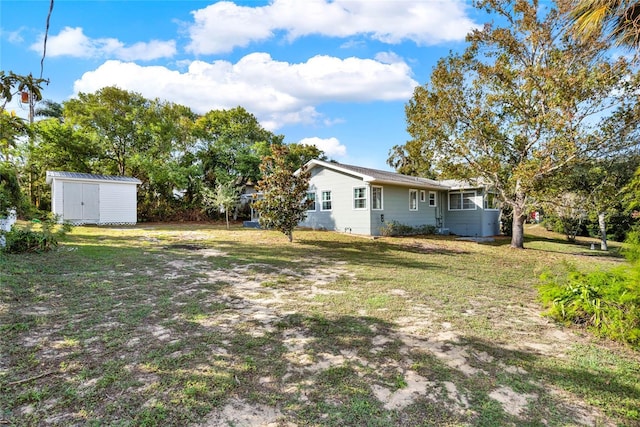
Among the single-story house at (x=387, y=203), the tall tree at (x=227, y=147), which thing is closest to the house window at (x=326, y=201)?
the single-story house at (x=387, y=203)

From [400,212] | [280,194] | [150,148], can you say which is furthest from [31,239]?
[150,148]

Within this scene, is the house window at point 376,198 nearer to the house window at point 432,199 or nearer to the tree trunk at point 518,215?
the house window at point 432,199

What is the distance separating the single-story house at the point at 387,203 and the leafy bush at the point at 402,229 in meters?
0.20

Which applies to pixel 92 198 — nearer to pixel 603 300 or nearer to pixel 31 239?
pixel 31 239

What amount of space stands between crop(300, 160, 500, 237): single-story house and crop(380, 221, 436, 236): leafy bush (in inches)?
7.9

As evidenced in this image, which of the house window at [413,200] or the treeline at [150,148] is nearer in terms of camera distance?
the house window at [413,200]

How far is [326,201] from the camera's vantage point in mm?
17453

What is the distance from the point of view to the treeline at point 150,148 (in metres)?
21.2

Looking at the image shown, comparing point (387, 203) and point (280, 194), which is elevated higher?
point (280, 194)

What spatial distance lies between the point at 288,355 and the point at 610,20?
685 cm

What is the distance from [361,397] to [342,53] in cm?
1202

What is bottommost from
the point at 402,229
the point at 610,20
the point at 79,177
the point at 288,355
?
the point at 288,355

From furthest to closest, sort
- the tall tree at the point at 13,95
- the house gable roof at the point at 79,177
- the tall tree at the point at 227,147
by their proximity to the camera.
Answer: the tall tree at the point at 227,147 < the house gable roof at the point at 79,177 < the tall tree at the point at 13,95

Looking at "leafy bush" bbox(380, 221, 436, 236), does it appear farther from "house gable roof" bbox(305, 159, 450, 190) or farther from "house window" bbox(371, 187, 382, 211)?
"house gable roof" bbox(305, 159, 450, 190)
